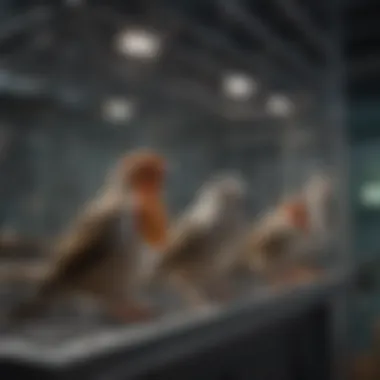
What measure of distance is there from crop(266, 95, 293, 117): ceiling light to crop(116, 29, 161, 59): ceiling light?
0.35 m

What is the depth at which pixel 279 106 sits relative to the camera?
4.41 feet

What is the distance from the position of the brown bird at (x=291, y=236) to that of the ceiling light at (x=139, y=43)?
41 centimetres

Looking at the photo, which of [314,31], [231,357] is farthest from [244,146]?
[314,31]

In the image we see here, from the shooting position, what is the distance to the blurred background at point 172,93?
33.7 inches

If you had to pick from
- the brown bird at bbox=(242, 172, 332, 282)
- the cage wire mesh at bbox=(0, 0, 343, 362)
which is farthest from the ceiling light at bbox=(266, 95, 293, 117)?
the brown bird at bbox=(242, 172, 332, 282)

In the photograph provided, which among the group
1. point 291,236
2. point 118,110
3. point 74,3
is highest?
point 74,3

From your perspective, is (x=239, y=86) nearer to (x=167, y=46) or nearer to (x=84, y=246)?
(x=167, y=46)

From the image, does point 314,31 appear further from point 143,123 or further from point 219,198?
point 143,123

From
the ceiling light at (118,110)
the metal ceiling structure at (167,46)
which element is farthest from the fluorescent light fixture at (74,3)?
the ceiling light at (118,110)

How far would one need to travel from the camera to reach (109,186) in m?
0.93

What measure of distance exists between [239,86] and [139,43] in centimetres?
27

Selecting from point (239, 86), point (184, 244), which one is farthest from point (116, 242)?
point (239, 86)

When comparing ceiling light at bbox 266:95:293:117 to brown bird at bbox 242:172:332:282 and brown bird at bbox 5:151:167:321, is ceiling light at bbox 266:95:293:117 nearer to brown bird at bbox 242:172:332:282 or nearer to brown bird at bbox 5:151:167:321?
brown bird at bbox 242:172:332:282

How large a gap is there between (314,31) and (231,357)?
0.77m
